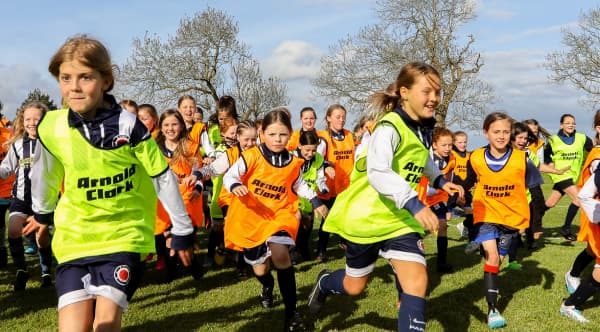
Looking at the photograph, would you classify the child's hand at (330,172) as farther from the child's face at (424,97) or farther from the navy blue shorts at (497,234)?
the child's face at (424,97)

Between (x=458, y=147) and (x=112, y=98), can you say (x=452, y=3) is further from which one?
(x=112, y=98)

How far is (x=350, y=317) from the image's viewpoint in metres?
4.98

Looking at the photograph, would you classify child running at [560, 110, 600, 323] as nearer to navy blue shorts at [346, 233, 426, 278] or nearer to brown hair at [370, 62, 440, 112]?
navy blue shorts at [346, 233, 426, 278]

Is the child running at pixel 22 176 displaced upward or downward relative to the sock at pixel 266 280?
upward

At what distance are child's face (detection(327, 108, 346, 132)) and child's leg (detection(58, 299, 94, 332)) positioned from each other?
648 centimetres

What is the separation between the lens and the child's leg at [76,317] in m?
2.61

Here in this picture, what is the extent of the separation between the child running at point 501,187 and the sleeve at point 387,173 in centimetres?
239

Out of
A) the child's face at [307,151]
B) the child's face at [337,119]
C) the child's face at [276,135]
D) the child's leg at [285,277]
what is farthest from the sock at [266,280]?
the child's face at [337,119]

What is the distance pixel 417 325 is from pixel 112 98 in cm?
232

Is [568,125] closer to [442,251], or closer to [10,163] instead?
[442,251]

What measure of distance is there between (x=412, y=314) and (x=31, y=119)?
15.5ft

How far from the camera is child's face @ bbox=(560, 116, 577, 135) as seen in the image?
10.9 meters

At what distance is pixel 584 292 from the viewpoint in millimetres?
4848

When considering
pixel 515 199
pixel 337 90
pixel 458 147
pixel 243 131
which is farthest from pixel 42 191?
pixel 337 90
